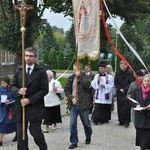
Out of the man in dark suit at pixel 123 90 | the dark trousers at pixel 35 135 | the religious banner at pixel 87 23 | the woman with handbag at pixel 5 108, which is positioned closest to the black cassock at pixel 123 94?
the man in dark suit at pixel 123 90

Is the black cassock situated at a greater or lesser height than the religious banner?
lesser

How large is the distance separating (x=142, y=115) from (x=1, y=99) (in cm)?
309

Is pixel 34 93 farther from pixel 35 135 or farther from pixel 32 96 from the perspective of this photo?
pixel 35 135

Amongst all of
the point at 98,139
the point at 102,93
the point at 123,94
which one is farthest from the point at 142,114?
the point at 102,93

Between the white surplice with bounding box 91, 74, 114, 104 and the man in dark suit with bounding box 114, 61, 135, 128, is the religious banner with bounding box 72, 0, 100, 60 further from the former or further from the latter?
the white surplice with bounding box 91, 74, 114, 104

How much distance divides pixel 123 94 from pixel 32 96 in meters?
5.52

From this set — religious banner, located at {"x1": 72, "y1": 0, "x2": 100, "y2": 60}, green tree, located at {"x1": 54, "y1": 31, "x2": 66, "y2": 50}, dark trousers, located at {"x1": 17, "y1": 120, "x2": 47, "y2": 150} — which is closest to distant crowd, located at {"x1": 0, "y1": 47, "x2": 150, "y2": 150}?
dark trousers, located at {"x1": 17, "y1": 120, "x2": 47, "y2": 150}

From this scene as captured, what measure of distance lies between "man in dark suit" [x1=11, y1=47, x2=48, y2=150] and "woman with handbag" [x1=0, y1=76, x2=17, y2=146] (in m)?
1.98

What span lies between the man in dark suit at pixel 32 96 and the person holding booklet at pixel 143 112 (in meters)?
1.78

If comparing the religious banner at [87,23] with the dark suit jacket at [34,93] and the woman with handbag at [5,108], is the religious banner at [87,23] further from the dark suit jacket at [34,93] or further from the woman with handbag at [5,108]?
the woman with handbag at [5,108]

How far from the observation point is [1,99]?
852 cm

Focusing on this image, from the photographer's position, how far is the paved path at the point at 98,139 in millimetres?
8373

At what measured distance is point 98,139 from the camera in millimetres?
9227

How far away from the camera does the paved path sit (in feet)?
27.5
